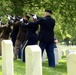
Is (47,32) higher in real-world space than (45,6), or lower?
lower

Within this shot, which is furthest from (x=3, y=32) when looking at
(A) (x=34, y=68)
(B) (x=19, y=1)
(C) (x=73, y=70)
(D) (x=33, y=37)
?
(C) (x=73, y=70)

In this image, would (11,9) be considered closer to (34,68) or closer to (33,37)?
(33,37)

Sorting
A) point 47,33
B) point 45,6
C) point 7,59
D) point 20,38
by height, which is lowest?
point 7,59

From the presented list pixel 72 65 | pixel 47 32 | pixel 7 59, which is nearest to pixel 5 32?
pixel 47 32

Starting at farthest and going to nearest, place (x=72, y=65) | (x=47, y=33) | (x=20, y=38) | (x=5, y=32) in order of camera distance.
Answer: (x=5, y=32)
(x=20, y=38)
(x=47, y=33)
(x=72, y=65)

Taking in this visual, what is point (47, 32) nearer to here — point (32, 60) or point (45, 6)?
point (32, 60)

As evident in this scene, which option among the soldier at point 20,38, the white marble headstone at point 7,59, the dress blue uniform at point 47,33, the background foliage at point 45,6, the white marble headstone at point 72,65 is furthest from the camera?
the background foliage at point 45,6

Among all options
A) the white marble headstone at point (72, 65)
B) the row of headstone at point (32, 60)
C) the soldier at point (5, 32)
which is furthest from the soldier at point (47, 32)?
the white marble headstone at point (72, 65)

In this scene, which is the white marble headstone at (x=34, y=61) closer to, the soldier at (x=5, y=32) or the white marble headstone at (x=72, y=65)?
the white marble headstone at (x=72, y=65)

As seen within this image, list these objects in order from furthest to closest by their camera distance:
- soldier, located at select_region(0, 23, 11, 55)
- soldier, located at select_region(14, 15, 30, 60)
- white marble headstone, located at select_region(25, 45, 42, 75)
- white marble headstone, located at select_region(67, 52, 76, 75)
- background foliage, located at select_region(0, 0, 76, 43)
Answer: background foliage, located at select_region(0, 0, 76, 43) → soldier, located at select_region(0, 23, 11, 55) → soldier, located at select_region(14, 15, 30, 60) → white marble headstone, located at select_region(25, 45, 42, 75) → white marble headstone, located at select_region(67, 52, 76, 75)

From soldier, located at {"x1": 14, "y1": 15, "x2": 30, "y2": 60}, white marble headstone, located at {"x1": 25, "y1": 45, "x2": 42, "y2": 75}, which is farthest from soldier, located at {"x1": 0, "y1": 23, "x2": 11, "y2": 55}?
white marble headstone, located at {"x1": 25, "y1": 45, "x2": 42, "y2": 75}

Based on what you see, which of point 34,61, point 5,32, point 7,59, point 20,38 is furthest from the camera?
point 5,32

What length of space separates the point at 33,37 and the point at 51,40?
0.86m

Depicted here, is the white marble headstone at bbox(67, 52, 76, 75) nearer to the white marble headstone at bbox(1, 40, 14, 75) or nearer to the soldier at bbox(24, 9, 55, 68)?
the white marble headstone at bbox(1, 40, 14, 75)
